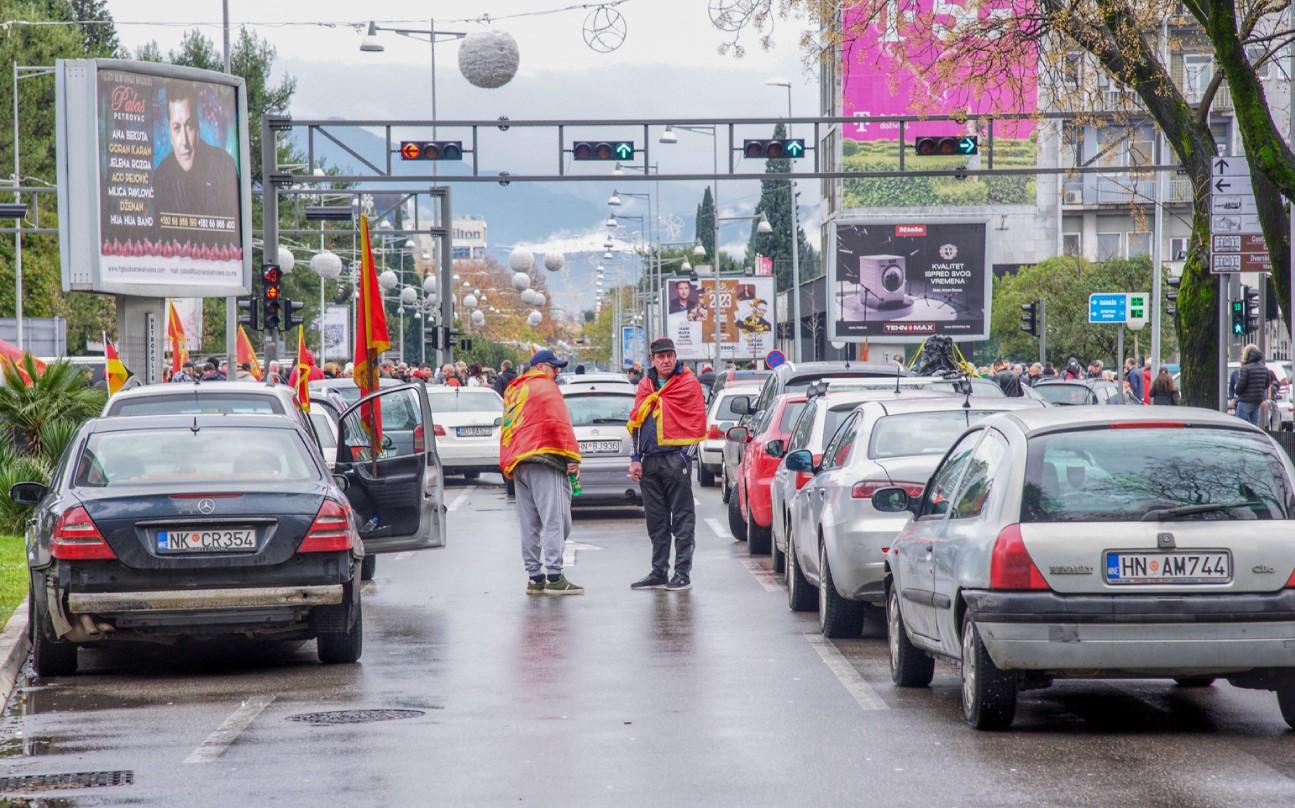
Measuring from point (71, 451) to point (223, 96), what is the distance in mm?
20581

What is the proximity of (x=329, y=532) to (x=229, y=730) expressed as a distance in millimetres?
1998

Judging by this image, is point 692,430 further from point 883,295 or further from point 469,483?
point 883,295

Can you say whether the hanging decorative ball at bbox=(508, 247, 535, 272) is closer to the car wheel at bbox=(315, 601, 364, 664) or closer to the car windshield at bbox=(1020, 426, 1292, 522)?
the car wheel at bbox=(315, 601, 364, 664)

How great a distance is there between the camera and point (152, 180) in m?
29.8

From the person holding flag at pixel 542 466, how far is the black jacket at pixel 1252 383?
1695 cm

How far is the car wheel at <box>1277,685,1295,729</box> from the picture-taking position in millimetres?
8711

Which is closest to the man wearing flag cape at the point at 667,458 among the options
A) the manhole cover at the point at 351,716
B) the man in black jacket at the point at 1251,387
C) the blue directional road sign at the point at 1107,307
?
the manhole cover at the point at 351,716

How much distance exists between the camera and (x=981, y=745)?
847 cm

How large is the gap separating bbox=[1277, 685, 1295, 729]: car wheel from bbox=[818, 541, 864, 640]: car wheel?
Answer: 11.9ft

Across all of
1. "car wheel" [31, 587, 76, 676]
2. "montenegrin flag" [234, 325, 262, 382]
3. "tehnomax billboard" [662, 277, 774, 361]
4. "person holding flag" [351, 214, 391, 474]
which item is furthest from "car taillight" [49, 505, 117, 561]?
"tehnomax billboard" [662, 277, 774, 361]

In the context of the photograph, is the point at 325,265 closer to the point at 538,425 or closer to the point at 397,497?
the point at 538,425

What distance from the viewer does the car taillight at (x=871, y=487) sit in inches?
470

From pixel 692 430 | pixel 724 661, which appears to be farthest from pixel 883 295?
pixel 724 661

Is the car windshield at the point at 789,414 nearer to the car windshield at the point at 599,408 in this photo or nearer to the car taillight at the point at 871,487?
the car windshield at the point at 599,408
